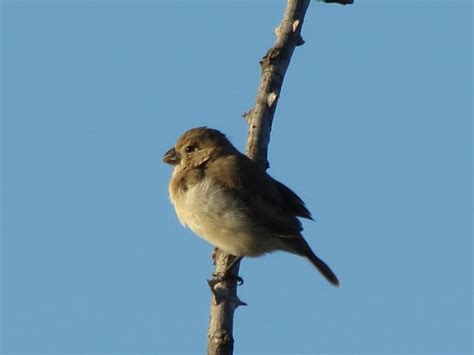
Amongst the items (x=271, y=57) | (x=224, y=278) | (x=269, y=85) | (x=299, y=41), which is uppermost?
(x=299, y=41)

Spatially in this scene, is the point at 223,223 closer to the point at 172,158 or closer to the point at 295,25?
the point at 172,158

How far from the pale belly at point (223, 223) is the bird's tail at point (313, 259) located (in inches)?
7.8

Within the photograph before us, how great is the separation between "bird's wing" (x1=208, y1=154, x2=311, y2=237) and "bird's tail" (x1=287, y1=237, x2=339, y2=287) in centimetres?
7

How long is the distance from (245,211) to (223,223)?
20 cm

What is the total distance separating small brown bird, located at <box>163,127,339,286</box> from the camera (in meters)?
7.50

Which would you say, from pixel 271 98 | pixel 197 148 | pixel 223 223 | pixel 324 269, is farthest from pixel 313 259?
pixel 197 148

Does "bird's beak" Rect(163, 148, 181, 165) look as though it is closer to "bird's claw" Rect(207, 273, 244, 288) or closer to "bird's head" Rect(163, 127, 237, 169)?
"bird's head" Rect(163, 127, 237, 169)

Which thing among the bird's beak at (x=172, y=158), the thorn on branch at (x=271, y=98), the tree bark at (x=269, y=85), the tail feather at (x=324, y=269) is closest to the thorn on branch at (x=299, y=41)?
the tree bark at (x=269, y=85)

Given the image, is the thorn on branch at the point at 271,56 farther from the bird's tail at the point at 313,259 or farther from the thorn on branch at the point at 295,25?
the bird's tail at the point at 313,259

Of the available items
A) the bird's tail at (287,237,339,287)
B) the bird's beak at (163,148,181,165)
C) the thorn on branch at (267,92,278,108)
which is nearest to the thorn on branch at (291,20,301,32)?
the thorn on branch at (267,92,278,108)

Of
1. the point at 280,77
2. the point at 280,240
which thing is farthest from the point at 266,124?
the point at 280,240

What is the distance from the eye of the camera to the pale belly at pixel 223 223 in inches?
297

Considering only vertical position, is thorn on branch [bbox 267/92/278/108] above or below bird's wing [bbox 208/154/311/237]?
above

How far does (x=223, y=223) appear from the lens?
24.9ft
